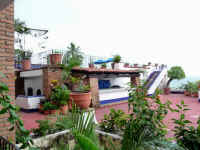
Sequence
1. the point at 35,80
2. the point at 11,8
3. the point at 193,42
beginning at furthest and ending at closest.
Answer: the point at 193,42 < the point at 35,80 < the point at 11,8

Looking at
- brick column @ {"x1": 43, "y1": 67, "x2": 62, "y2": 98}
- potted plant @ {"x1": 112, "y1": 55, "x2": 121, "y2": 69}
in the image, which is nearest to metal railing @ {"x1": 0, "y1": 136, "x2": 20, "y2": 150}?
brick column @ {"x1": 43, "y1": 67, "x2": 62, "y2": 98}

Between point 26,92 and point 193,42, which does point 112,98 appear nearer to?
point 26,92

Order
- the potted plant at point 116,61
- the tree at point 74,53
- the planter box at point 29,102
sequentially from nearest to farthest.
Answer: the planter box at point 29,102 < the tree at point 74,53 < the potted plant at point 116,61

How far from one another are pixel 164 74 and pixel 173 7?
1221cm

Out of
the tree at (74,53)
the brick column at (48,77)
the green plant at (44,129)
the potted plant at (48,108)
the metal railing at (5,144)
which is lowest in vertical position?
the potted plant at (48,108)

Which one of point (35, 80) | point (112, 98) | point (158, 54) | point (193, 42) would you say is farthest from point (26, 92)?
point (158, 54)

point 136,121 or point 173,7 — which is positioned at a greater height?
point 173,7

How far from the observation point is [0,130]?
2250mm

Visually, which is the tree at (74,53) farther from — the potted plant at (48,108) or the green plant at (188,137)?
the green plant at (188,137)

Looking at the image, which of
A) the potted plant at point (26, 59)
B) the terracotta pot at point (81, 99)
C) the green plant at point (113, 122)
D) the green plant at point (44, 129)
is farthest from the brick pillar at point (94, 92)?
the green plant at point (44, 129)

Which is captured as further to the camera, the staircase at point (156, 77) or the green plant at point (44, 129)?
the staircase at point (156, 77)

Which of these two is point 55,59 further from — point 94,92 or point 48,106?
point 94,92

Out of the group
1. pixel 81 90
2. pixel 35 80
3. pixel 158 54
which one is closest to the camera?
pixel 81 90

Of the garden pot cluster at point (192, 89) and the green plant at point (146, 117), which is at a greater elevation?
the green plant at point (146, 117)
